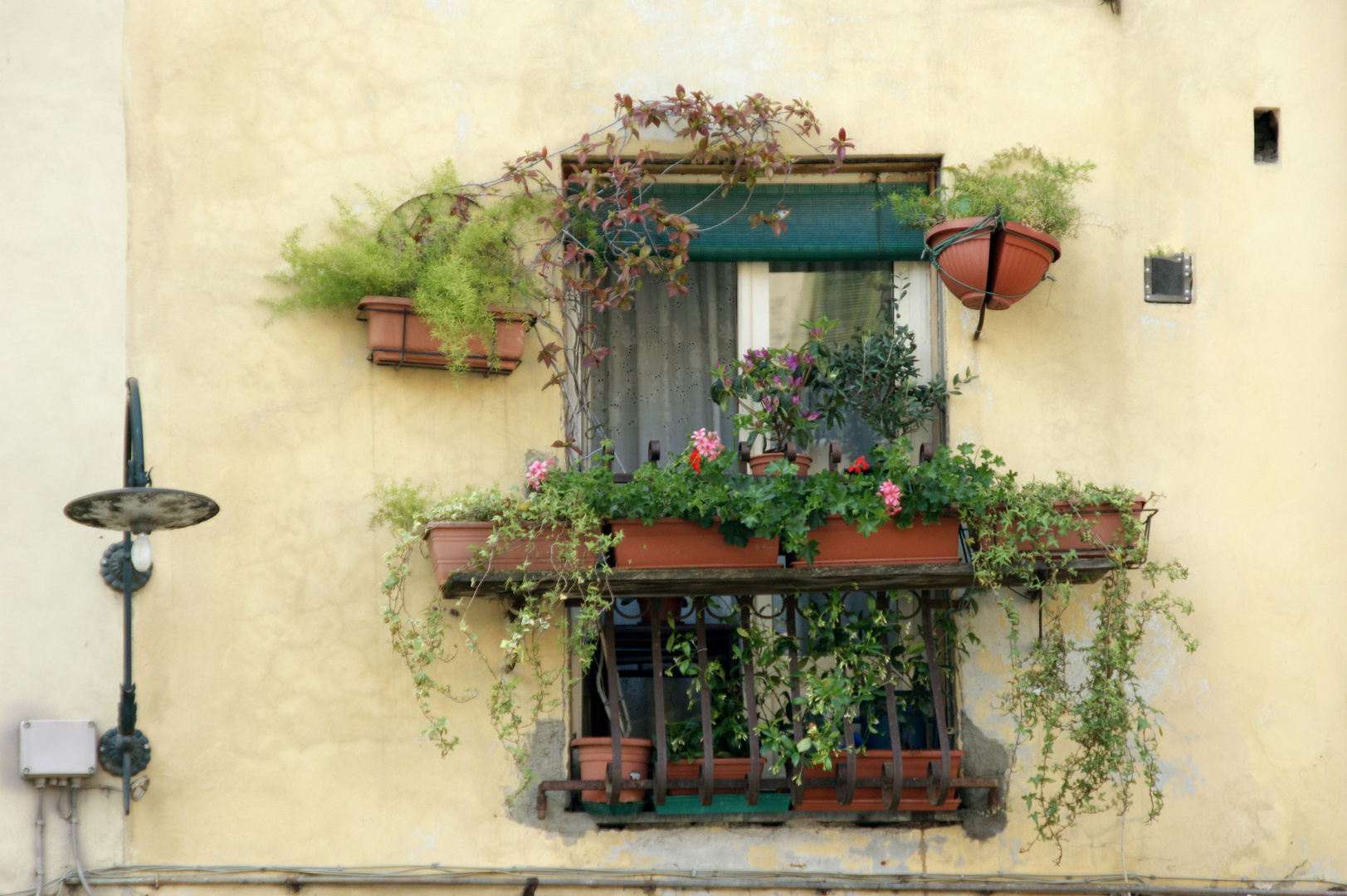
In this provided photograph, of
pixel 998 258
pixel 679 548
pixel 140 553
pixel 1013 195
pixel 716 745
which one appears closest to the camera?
pixel 140 553

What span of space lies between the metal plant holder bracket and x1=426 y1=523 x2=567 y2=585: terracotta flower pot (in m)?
0.72

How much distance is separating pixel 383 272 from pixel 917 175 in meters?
1.96

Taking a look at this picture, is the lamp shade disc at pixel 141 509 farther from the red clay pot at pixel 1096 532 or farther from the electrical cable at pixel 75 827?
the red clay pot at pixel 1096 532

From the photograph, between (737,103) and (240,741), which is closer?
(240,741)

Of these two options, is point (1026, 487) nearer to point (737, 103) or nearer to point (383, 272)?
point (737, 103)

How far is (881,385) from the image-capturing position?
505 centimetres

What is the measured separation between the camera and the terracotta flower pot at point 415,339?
190 inches

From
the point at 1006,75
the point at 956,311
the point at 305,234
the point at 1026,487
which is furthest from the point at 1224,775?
the point at 305,234

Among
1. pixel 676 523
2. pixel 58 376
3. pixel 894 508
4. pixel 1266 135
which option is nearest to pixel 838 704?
pixel 894 508

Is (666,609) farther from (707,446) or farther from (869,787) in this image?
(869,787)

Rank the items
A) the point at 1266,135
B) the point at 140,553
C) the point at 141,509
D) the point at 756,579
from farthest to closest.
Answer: the point at 1266,135
the point at 756,579
the point at 140,553
the point at 141,509

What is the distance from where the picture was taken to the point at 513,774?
15.5 ft

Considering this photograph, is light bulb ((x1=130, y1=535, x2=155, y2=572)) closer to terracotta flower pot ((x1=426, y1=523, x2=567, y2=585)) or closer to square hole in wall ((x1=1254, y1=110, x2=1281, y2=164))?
terracotta flower pot ((x1=426, y1=523, x2=567, y2=585))

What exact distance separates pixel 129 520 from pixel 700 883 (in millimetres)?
2082
